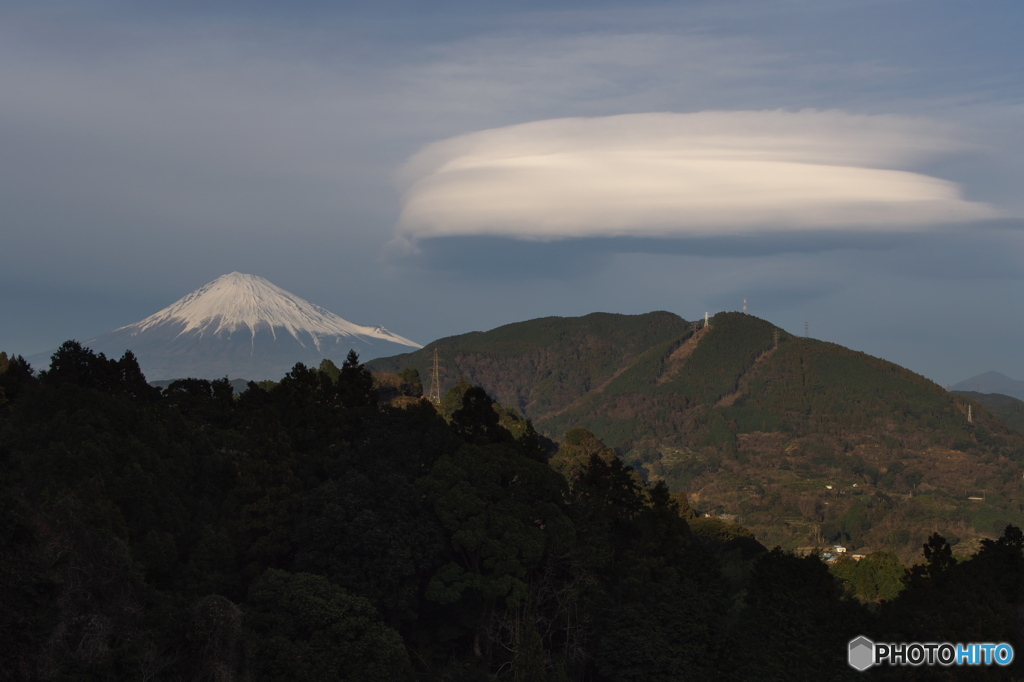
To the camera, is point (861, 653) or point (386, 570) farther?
point (386, 570)

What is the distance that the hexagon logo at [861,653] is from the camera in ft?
89.7

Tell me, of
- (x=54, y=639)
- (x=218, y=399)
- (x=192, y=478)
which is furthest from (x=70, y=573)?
(x=218, y=399)

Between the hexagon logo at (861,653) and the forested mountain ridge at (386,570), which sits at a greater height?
the forested mountain ridge at (386,570)

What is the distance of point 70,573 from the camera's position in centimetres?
2447

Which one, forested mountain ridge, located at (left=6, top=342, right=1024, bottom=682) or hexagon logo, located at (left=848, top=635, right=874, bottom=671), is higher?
forested mountain ridge, located at (left=6, top=342, right=1024, bottom=682)

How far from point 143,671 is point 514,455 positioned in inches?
651

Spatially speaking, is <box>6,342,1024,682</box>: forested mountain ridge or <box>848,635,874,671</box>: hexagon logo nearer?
<box>6,342,1024,682</box>: forested mountain ridge

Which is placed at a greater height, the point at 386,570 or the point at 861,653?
the point at 386,570

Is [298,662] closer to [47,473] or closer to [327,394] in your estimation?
[47,473]

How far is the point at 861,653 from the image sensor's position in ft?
90.3

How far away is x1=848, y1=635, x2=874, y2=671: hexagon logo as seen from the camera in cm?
2733

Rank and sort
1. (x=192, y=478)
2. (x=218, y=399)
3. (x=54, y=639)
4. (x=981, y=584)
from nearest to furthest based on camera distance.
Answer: (x=54, y=639)
(x=981, y=584)
(x=192, y=478)
(x=218, y=399)

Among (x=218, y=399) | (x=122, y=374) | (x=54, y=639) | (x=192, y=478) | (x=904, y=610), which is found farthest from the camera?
(x=218, y=399)

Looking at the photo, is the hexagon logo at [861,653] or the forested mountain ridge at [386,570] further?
the hexagon logo at [861,653]
